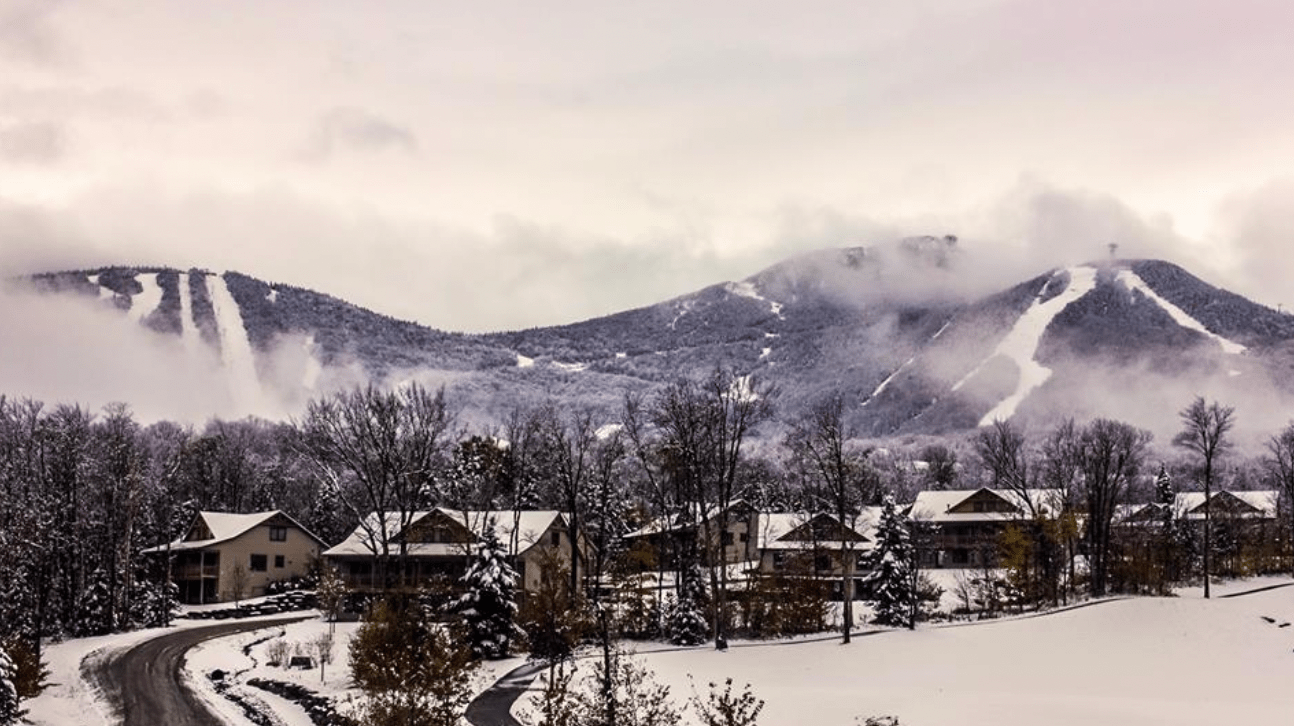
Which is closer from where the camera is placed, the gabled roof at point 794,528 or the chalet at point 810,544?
the chalet at point 810,544

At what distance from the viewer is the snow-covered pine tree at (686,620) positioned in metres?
57.2

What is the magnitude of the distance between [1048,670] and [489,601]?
25706 millimetres

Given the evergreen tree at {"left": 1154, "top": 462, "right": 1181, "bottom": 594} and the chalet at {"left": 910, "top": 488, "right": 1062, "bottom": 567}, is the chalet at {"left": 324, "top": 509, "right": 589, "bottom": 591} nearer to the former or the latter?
the chalet at {"left": 910, "top": 488, "right": 1062, "bottom": 567}

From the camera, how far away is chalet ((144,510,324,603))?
84938mm

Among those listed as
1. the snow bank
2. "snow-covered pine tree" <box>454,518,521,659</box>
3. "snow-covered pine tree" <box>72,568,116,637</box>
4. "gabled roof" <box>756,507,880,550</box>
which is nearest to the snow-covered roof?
"gabled roof" <box>756,507,880,550</box>

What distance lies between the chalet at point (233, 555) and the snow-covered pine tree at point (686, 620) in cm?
3983

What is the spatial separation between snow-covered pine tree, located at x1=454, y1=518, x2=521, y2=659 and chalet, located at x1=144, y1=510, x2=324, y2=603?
37.9 metres

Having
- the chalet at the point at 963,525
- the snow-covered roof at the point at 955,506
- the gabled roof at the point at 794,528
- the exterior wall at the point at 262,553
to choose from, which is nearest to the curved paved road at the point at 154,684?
the exterior wall at the point at 262,553

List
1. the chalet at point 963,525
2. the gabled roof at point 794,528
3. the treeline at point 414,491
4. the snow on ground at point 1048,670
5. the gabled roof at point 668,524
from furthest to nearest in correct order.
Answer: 1. the chalet at point 963,525
2. the gabled roof at point 794,528
3. the gabled roof at point 668,524
4. the treeline at point 414,491
5. the snow on ground at point 1048,670

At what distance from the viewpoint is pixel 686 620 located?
5741 cm

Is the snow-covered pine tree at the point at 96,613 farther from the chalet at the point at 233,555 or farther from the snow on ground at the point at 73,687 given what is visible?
the chalet at the point at 233,555

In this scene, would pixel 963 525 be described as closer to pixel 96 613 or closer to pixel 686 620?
pixel 686 620

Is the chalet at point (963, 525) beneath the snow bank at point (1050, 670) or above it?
above

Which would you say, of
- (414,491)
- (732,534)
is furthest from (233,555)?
(732,534)
